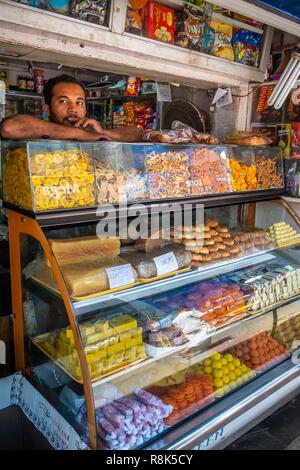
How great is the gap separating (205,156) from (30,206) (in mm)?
1293

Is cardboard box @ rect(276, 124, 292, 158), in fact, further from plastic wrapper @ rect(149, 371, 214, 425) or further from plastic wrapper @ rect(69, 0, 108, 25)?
plastic wrapper @ rect(149, 371, 214, 425)

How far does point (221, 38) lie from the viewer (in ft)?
9.87

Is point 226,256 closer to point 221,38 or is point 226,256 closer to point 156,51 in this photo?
point 156,51

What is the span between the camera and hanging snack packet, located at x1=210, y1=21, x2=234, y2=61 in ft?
9.70

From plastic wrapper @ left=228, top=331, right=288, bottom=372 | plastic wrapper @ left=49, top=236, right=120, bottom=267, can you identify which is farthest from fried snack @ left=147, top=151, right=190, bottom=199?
plastic wrapper @ left=228, top=331, right=288, bottom=372

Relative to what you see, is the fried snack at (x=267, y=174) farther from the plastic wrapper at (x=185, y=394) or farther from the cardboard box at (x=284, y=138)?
the plastic wrapper at (x=185, y=394)

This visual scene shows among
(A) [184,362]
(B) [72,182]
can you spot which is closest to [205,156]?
(B) [72,182]

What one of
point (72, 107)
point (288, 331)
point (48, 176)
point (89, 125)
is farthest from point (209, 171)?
point (288, 331)

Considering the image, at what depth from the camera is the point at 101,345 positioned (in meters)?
1.97

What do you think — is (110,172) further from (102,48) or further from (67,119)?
(102,48)

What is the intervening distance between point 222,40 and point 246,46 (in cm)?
31

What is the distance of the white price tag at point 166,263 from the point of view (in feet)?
7.32

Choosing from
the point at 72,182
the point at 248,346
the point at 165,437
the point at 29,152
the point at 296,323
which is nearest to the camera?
the point at 29,152

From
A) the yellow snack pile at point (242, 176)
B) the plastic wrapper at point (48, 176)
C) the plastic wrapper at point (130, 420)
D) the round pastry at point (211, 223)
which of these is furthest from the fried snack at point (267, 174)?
the plastic wrapper at point (130, 420)
